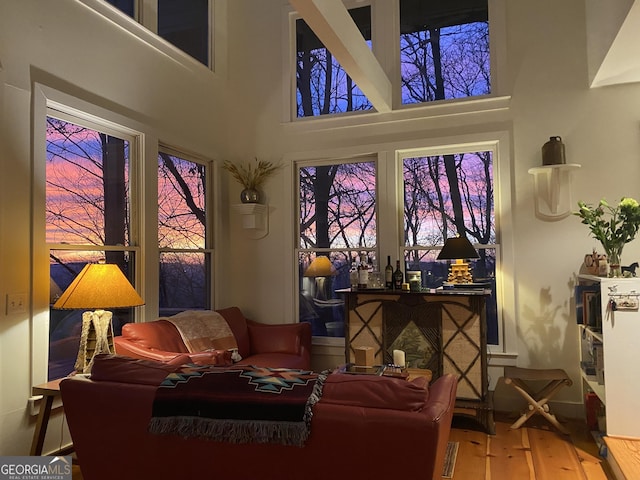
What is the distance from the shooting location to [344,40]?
3283mm

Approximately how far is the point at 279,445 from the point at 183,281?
305 cm

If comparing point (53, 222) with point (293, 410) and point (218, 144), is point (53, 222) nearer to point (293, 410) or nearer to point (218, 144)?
point (218, 144)

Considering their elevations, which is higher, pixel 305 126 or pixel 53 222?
pixel 305 126

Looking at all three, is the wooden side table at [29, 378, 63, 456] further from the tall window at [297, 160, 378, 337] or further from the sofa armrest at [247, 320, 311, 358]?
the tall window at [297, 160, 378, 337]

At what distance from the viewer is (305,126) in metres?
5.18

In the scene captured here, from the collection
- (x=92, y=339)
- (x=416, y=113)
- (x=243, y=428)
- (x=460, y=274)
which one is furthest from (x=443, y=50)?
(x=243, y=428)

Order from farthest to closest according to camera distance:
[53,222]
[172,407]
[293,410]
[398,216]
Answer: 1. [398,216]
2. [53,222]
3. [172,407]
4. [293,410]

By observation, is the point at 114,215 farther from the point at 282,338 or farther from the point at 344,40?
the point at 344,40

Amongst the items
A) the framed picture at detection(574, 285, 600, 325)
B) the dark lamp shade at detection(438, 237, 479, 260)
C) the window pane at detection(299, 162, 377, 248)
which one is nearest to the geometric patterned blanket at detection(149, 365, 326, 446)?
the dark lamp shade at detection(438, 237, 479, 260)

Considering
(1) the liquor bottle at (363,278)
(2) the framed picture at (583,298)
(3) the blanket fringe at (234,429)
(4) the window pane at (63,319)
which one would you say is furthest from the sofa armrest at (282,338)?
(3) the blanket fringe at (234,429)

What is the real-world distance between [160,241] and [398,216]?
2.27 m

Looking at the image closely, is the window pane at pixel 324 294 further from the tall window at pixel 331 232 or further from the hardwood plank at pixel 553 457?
the hardwood plank at pixel 553 457

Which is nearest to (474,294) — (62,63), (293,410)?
(293,410)

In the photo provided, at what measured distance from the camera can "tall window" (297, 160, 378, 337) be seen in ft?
16.4
